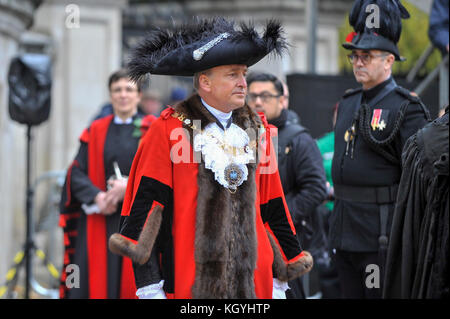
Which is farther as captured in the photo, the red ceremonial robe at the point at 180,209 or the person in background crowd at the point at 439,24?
the person in background crowd at the point at 439,24

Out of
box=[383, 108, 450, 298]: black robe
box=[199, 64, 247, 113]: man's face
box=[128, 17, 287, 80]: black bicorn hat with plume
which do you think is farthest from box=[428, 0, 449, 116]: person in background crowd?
box=[383, 108, 450, 298]: black robe

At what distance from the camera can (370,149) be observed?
5.02 metres

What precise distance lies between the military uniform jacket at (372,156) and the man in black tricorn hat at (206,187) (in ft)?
3.64

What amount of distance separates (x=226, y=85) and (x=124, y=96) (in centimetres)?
279

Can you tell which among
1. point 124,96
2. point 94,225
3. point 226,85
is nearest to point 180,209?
point 226,85

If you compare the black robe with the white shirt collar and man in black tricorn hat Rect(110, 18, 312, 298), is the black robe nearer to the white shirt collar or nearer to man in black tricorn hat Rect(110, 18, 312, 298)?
man in black tricorn hat Rect(110, 18, 312, 298)

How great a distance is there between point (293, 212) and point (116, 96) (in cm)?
187

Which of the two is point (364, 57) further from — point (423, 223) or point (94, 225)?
point (94, 225)

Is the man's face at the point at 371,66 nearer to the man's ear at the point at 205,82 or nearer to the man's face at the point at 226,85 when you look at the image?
the man's face at the point at 226,85

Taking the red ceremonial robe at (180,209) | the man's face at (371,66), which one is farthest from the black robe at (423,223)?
the man's face at (371,66)

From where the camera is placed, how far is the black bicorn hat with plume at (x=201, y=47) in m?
3.78

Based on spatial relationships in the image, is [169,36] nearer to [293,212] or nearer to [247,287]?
[247,287]

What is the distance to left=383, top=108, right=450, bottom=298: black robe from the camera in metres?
3.07
